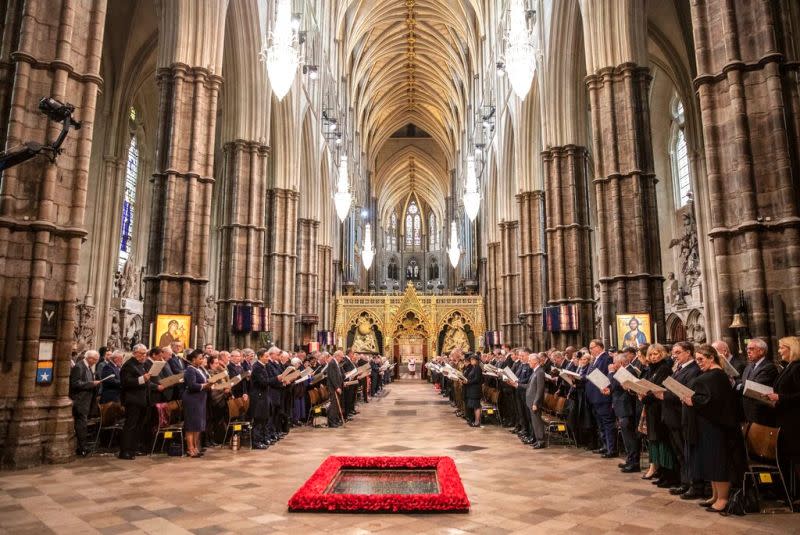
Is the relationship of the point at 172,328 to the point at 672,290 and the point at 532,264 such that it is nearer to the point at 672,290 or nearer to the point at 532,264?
the point at 532,264

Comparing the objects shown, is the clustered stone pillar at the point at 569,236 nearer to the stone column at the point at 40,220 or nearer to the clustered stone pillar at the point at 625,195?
the clustered stone pillar at the point at 625,195

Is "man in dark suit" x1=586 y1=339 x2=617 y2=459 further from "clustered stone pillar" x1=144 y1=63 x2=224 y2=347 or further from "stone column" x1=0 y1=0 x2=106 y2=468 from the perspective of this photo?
"clustered stone pillar" x1=144 y1=63 x2=224 y2=347

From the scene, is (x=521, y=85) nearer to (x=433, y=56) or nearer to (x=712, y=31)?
(x=712, y=31)

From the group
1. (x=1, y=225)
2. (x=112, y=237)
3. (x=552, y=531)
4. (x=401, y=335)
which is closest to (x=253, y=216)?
(x=112, y=237)

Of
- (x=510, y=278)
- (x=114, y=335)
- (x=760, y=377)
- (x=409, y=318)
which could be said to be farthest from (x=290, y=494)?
(x=409, y=318)

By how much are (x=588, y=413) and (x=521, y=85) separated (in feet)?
25.7

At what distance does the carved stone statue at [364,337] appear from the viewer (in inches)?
1363

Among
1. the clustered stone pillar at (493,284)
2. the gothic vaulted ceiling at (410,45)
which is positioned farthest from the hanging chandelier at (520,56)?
the gothic vaulted ceiling at (410,45)

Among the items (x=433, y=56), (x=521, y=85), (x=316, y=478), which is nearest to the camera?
(x=316, y=478)

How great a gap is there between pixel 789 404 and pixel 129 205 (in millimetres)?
25778

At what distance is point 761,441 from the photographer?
18.1 ft

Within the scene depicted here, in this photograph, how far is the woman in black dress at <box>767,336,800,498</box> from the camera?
5266 millimetres

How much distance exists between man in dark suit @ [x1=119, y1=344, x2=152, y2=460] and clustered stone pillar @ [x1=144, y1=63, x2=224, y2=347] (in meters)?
4.18

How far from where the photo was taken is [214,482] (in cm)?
672
